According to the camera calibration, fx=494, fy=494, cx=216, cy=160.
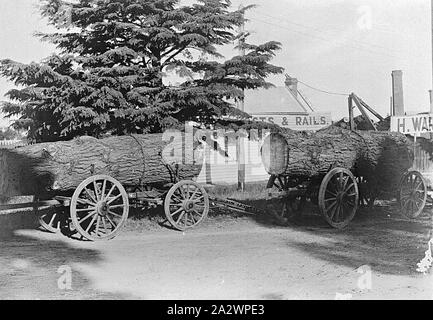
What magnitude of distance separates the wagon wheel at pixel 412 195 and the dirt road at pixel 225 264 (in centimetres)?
66

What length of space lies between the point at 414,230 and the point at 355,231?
44.3 inches

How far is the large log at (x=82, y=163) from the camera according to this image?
826cm

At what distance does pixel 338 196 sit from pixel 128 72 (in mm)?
5152

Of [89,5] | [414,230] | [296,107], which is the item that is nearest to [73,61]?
[89,5]

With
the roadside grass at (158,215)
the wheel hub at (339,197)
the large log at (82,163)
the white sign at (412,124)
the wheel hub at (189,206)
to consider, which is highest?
the white sign at (412,124)

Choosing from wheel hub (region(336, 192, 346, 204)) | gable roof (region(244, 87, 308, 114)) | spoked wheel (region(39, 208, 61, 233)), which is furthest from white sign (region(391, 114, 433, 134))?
gable roof (region(244, 87, 308, 114))

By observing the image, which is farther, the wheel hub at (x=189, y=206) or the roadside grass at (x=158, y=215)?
the roadside grass at (x=158, y=215)

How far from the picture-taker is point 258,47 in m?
11.2

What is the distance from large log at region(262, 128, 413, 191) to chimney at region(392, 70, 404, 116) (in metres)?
3.32

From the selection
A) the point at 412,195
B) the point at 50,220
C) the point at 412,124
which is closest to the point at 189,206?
the point at 50,220

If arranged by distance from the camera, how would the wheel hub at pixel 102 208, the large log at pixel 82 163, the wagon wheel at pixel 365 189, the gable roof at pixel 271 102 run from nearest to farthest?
the large log at pixel 82 163
the wheel hub at pixel 102 208
the wagon wheel at pixel 365 189
the gable roof at pixel 271 102

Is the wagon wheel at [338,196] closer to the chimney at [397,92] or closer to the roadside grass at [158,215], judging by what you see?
the roadside grass at [158,215]

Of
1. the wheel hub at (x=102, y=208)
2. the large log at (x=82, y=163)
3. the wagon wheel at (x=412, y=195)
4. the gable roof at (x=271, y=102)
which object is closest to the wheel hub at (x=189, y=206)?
the large log at (x=82, y=163)

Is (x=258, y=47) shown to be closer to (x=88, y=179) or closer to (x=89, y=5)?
(x=89, y=5)
